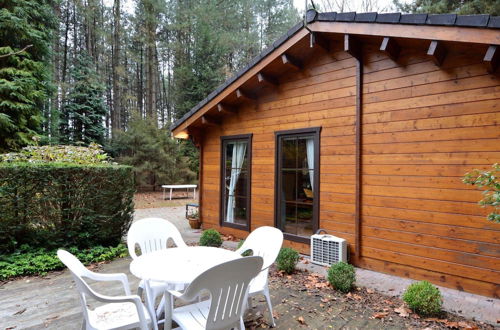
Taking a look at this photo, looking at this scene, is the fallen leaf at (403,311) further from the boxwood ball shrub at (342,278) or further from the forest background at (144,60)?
the forest background at (144,60)

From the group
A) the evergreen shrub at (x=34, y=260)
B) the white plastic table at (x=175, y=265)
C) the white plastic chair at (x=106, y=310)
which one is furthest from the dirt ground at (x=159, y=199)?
the white plastic chair at (x=106, y=310)

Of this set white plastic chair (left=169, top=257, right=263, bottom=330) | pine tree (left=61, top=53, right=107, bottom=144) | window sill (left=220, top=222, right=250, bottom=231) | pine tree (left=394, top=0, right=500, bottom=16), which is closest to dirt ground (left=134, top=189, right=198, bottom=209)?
pine tree (left=61, top=53, right=107, bottom=144)

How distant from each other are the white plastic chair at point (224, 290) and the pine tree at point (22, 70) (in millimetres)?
8577

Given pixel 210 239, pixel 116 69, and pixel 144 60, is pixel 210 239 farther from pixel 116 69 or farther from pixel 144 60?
pixel 144 60

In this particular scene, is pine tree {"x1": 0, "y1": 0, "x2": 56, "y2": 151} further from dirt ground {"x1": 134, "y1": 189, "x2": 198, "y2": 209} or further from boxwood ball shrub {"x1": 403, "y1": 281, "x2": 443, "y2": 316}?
boxwood ball shrub {"x1": 403, "y1": 281, "x2": 443, "y2": 316}

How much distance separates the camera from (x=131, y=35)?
1481 cm

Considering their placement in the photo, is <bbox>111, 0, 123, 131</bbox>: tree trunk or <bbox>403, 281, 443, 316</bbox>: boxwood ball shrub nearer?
<bbox>403, 281, 443, 316</bbox>: boxwood ball shrub

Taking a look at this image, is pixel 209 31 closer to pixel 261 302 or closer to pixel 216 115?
pixel 216 115

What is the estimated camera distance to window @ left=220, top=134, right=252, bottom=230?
5.54 metres

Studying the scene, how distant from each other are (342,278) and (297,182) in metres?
1.88

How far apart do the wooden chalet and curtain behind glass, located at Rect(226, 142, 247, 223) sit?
96 mm

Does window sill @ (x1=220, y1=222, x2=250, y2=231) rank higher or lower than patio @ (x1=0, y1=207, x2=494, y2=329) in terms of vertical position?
higher

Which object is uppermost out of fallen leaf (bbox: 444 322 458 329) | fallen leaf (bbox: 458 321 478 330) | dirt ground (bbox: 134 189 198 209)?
dirt ground (bbox: 134 189 198 209)

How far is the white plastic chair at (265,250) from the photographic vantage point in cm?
244
